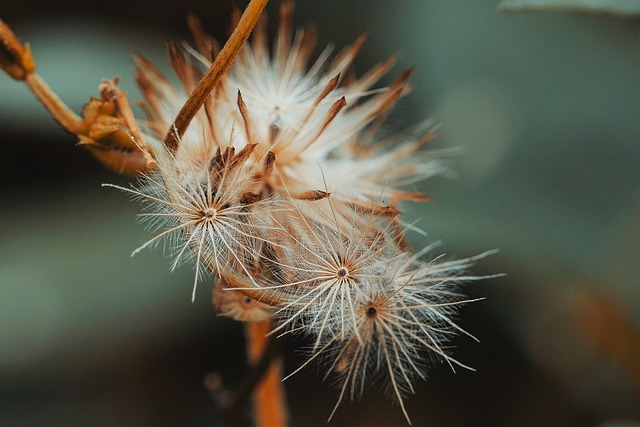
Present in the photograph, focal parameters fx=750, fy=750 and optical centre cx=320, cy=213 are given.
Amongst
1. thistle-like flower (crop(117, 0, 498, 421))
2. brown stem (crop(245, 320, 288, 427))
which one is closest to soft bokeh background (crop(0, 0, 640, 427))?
brown stem (crop(245, 320, 288, 427))

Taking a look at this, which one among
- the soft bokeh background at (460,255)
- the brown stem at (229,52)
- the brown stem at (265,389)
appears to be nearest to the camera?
the brown stem at (229,52)

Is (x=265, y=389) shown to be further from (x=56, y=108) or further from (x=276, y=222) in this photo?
(x=56, y=108)

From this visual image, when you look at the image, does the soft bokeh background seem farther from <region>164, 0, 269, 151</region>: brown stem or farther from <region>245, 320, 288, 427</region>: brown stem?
<region>164, 0, 269, 151</region>: brown stem

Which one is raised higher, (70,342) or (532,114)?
(532,114)

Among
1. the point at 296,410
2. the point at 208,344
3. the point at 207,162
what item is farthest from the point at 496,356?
the point at 207,162

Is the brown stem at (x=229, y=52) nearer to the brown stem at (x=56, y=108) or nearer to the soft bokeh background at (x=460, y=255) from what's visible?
the brown stem at (x=56, y=108)

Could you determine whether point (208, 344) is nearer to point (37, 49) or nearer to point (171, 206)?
point (37, 49)

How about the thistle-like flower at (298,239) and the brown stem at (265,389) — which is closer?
the thistle-like flower at (298,239)

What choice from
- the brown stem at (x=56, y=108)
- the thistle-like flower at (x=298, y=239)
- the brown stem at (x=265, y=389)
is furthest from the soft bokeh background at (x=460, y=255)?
the brown stem at (x=56, y=108)
